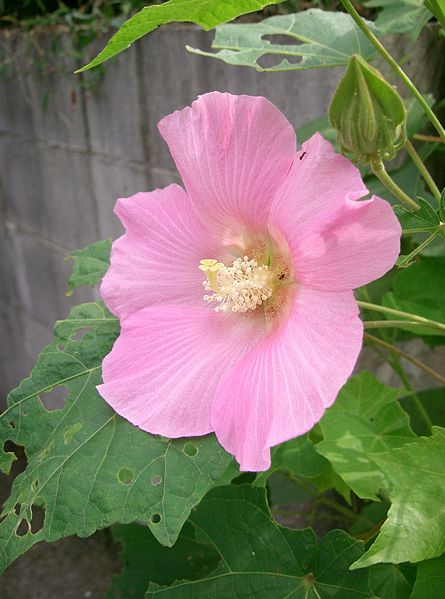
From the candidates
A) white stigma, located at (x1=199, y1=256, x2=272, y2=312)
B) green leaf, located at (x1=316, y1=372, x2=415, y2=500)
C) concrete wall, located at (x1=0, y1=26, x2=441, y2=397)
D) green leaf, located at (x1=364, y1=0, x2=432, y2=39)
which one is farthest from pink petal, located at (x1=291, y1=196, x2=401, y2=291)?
concrete wall, located at (x1=0, y1=26, x2=441, y2=397)

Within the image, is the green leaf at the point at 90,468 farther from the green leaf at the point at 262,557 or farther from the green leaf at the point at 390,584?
the green leaf at the point at 390,584

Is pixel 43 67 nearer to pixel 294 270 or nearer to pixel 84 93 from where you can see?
pixel 84 93

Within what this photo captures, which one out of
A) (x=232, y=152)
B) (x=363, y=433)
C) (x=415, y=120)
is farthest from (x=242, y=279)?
(x=415, y=120)

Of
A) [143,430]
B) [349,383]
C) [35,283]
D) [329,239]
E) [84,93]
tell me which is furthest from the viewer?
[35,283]

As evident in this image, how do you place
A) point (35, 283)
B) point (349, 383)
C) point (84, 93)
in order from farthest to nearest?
point (35, 283) < point (84, 93) < point (349, 383)

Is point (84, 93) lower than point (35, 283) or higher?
higher

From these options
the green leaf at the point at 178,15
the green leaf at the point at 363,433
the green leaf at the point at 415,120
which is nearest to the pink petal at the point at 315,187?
the green leaf at the point at 178,15

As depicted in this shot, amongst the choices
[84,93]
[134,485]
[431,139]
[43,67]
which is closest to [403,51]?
[431,139]
